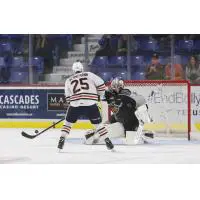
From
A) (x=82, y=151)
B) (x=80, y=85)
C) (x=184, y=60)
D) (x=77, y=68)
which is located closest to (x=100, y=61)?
(x=184, y=60)

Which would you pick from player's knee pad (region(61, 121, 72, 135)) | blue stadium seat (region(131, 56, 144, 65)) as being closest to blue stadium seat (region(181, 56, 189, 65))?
blue stadium seat (region(131, 56, 144, 65))

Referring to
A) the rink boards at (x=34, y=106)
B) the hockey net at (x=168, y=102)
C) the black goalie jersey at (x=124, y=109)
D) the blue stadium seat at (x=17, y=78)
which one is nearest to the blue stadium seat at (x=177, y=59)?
the rink boards at (x=34, y=106)

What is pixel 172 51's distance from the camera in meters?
6.74

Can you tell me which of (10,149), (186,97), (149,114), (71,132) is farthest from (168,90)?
(10,149)

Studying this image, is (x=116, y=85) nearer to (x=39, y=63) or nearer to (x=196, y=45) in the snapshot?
(x=196, y=45)

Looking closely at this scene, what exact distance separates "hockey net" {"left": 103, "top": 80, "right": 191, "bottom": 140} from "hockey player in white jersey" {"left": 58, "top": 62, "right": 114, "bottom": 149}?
2.25 ft

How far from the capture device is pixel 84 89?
4.80m

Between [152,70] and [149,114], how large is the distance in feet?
4.31

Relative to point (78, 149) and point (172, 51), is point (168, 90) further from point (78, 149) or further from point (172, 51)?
point (78, 149)

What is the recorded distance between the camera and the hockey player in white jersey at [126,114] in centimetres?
513

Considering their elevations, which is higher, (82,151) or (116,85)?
(116,85)

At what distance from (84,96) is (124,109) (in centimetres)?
70

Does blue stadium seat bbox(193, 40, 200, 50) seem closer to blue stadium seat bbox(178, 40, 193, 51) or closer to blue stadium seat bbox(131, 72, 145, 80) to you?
blue stadium seat bbox(178, 40, 193, 51)

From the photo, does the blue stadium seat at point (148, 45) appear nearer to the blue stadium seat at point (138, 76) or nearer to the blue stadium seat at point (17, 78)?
the blue stadium seat at point (138, 76)
